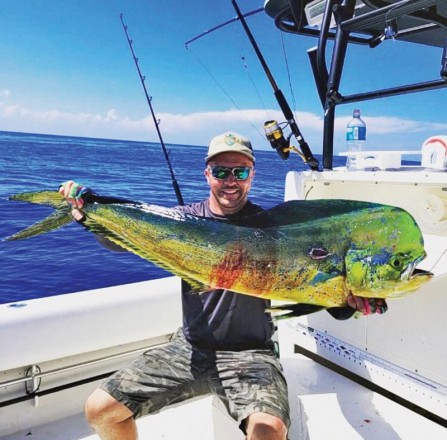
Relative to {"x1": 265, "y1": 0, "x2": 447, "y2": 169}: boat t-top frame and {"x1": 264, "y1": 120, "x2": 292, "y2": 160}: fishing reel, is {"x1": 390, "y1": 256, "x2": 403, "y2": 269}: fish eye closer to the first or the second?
{"x1": 265, "y1": 0, "x2": 447, "y2": 169}: boat t-top frame

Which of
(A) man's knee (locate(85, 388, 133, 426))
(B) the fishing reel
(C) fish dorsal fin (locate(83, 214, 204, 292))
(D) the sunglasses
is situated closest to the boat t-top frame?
(B) the fishing reel

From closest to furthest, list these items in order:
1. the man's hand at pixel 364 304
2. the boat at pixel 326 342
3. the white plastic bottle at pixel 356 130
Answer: the man's hand at pixel 364 304 < the boat at pixel 326 342 < the white plastic bottle at pixel 356 130

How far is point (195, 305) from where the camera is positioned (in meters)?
2.22

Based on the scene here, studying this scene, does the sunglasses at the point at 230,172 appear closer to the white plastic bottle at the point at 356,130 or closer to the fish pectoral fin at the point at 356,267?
the fish pectoral fin at the point at 356,267

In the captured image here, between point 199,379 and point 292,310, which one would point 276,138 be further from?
point 292,310

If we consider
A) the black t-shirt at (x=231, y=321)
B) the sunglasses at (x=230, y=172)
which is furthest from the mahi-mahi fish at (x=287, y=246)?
the black t-shirt at (x=231, y=321)

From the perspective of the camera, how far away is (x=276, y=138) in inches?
110

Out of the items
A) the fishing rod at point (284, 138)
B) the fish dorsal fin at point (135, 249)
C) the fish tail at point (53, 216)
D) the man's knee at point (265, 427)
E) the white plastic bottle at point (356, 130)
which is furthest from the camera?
the white plastic bottle at point (356, 130)

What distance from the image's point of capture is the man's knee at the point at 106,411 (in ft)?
6.41

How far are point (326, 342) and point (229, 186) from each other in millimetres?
1469

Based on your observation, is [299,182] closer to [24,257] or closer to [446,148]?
[446,148]

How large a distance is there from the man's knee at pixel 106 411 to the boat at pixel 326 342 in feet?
1.64

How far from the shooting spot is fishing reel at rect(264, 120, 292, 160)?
2.78 meters

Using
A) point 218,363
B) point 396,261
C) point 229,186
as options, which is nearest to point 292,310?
point 396,261
